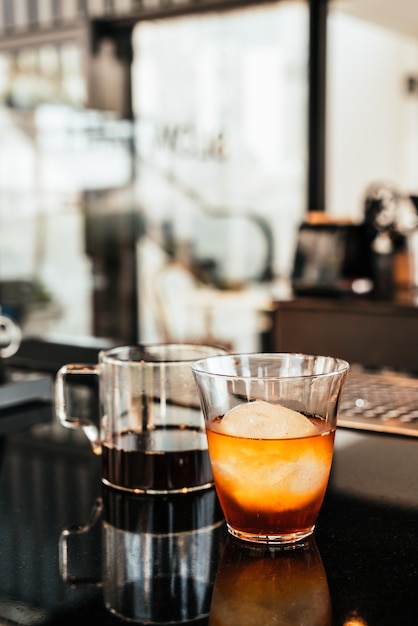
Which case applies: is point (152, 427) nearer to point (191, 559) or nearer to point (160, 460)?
point (160, 460)

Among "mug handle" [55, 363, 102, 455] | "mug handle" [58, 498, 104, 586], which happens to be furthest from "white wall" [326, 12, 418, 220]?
"mug handle" [58, 498, 104, 586]

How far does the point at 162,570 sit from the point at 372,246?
2.55 meters

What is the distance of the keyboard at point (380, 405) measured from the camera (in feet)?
3.43

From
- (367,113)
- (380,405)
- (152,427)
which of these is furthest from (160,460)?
(367,113)

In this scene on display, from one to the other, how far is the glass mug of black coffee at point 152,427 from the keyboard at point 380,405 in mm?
292

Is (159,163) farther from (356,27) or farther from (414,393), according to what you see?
(414,393)

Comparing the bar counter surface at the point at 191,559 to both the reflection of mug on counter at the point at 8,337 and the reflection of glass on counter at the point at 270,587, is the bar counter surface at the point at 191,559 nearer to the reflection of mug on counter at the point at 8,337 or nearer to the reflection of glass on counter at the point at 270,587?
the reflection of glass on counter at the point at 270,587

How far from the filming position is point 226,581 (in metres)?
0.62

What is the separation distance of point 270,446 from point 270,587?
0.10 metres

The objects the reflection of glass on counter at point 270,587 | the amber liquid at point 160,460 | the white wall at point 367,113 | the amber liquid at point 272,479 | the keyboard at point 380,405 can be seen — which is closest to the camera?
the reflection of glass on counter at point 270,587

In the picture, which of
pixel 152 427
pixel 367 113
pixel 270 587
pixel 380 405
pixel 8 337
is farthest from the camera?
pixel 367 113

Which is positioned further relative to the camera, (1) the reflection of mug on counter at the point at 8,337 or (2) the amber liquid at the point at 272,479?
(1) the reflection of mug on counter at the point at 8,337

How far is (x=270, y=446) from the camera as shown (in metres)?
0.66

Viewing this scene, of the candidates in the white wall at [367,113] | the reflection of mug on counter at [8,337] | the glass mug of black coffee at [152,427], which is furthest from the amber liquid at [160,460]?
the white wall at [367,113]
